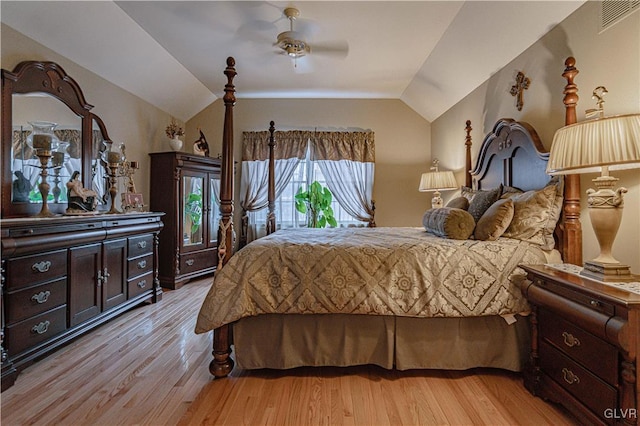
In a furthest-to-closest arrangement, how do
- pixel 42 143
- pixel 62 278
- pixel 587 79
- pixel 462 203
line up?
pixel 462 203, pixel 42 143, pixel 62 278, pixel 587 79

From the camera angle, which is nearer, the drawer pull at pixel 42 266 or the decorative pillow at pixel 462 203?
the drawer pull at pixel 42 266

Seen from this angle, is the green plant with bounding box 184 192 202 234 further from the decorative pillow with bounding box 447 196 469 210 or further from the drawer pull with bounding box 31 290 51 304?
the decorative pillow with bounding box 447 196 469 210

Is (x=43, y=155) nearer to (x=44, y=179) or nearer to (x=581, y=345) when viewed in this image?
(x=44, y=179)

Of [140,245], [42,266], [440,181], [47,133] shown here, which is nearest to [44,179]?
[47,133]

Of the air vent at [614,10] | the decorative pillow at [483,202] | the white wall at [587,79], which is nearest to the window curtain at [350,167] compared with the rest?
the white wall at [587,79]

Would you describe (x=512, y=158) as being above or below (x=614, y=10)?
below

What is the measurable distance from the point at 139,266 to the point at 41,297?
1127 millimetres

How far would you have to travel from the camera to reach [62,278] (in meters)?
2.34

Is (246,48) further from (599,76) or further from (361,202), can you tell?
(599,76)

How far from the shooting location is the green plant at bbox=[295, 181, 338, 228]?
4977mm

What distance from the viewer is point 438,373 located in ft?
6.64

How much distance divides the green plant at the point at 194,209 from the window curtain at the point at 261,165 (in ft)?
2.73

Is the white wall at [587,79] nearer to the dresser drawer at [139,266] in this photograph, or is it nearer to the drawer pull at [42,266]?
the drawer pull at [42,266]

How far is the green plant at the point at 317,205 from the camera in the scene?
4.98m
